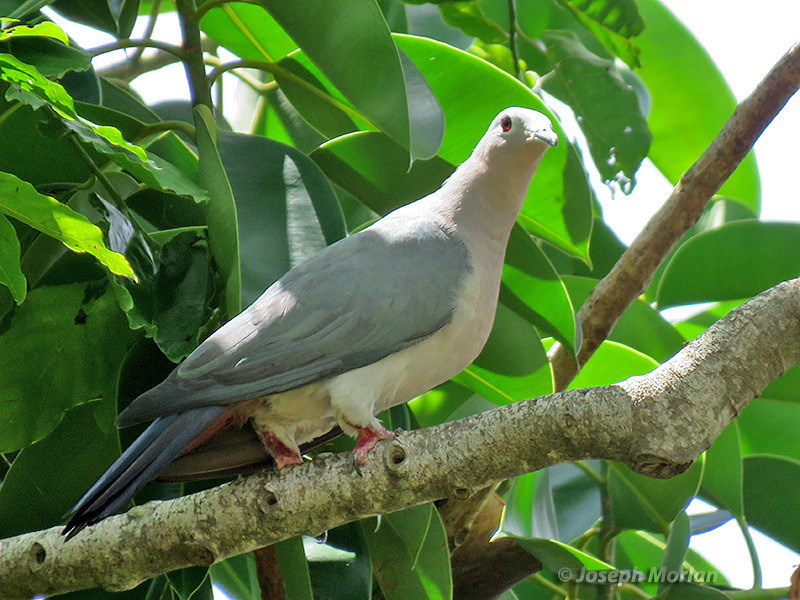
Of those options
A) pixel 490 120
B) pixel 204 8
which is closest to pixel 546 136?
pixel 490 120

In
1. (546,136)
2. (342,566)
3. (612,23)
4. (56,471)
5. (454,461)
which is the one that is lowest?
(56,471)

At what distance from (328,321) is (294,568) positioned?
0.48m

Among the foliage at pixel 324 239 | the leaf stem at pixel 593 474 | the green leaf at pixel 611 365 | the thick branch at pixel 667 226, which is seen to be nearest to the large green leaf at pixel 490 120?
the foliage at pixel 324 239

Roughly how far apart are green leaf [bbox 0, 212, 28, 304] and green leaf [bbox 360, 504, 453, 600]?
82 centimetres

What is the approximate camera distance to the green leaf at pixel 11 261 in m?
1.24

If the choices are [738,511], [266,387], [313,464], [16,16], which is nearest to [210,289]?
[266,387]

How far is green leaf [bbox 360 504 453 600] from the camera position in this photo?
173cm

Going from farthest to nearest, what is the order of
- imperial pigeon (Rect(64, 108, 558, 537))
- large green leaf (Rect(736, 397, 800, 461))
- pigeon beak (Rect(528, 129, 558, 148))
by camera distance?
large green leaf (Rect(736, 397, 800, 461)) < pigeon beak (Rect(528, 129, 558, 148)) < imperial pigeon (Rect(64, 108, 558, 537))

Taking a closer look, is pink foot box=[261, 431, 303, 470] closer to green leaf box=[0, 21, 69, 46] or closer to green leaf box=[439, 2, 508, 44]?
green leaf box=[0, 21, 69, 46]

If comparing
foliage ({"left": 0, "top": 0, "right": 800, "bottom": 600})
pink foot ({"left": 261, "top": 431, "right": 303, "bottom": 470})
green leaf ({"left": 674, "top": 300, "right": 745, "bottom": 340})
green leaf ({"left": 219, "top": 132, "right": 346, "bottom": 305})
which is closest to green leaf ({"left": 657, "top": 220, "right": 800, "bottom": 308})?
foliage ({"left": 0, "top": 0, "right": 800, "bottom": 600})

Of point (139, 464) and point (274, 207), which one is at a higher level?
point (274, 207)

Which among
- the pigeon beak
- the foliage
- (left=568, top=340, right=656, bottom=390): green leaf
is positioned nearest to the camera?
the foliage

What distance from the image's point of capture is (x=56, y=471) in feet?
5.79

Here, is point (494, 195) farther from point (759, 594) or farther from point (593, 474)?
point (759, 594)
